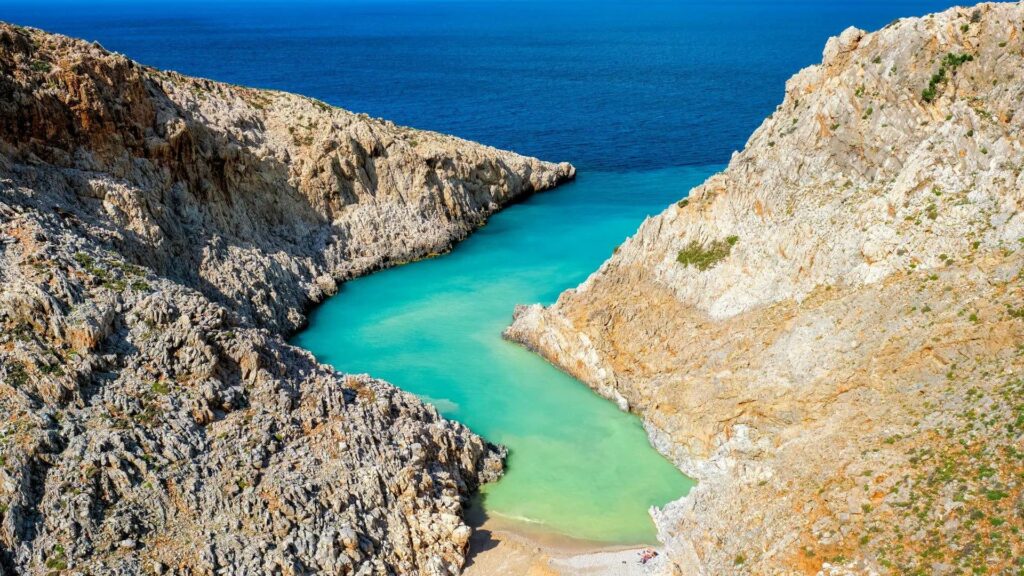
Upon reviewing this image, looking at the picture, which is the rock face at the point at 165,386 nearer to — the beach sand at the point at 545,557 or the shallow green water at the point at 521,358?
the beach sand at the point at 545,557

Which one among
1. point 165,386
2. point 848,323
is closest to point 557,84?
point 848,323

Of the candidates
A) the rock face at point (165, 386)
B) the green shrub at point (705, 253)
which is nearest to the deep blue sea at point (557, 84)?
the green shrub at point (705, 253)

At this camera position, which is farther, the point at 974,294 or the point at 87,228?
the point at 87,228

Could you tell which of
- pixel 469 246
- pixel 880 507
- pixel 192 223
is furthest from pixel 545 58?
pixel 880 507

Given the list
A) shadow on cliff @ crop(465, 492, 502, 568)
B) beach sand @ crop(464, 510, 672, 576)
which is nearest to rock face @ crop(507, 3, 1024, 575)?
beach sand @ crop(464, 510, 672, 576)

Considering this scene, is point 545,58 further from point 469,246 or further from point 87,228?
point 87,228

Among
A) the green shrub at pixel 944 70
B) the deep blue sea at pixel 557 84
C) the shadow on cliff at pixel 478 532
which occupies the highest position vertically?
the deep blue sea at pixel 557 84
